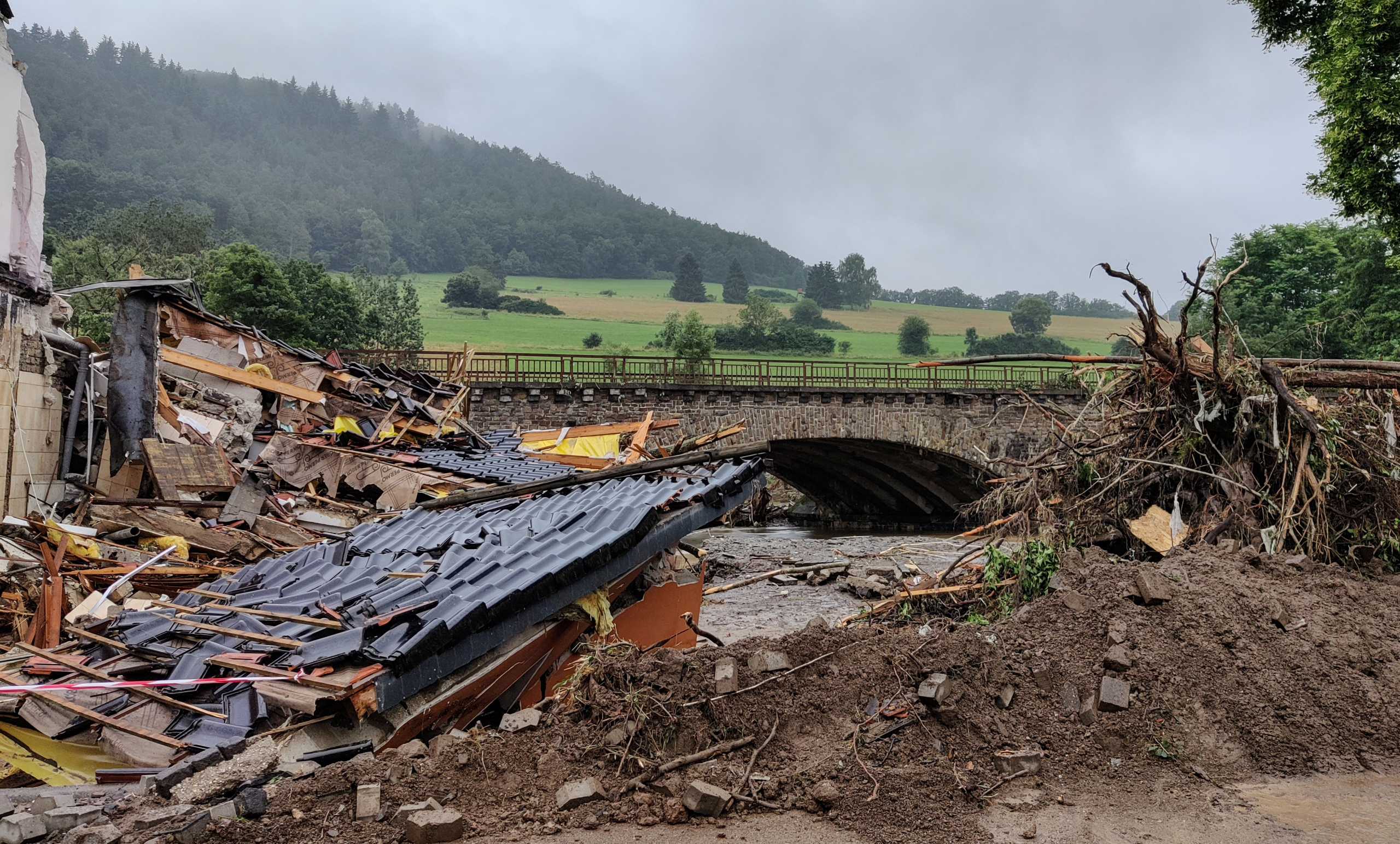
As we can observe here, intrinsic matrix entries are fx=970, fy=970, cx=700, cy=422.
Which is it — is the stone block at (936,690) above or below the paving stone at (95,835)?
above

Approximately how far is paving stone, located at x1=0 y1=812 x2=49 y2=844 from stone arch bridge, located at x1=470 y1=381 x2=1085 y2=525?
19.8 metres

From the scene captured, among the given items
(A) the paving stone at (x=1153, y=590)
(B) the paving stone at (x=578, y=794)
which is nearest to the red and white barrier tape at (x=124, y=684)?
(B) the paving stone at (x=578, y=794)

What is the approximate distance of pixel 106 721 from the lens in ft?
14.4

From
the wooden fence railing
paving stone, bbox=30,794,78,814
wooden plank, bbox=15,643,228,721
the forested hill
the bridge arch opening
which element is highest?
the forested hill

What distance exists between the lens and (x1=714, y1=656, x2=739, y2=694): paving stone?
4.66 meters

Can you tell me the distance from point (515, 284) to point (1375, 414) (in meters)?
83.5

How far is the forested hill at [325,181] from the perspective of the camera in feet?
315

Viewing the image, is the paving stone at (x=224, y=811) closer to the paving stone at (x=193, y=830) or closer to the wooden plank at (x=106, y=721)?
the paving stone at (x=193, y=830)

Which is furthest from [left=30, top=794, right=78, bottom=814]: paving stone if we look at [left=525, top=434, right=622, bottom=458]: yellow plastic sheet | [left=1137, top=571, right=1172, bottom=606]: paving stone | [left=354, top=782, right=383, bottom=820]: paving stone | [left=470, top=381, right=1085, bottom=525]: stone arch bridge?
[left=470, top=381, right=1085, bottom=525]: stone arch bridge

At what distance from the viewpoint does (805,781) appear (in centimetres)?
432

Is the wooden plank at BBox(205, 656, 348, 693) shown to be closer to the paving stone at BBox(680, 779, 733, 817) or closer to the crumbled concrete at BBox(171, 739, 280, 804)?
the crumbled concrete at BBox(171, 739, 280, 804)

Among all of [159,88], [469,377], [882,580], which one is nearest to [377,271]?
[159,88]

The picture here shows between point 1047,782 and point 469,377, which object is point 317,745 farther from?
point 469,377

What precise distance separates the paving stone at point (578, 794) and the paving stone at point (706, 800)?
14.2 inches
